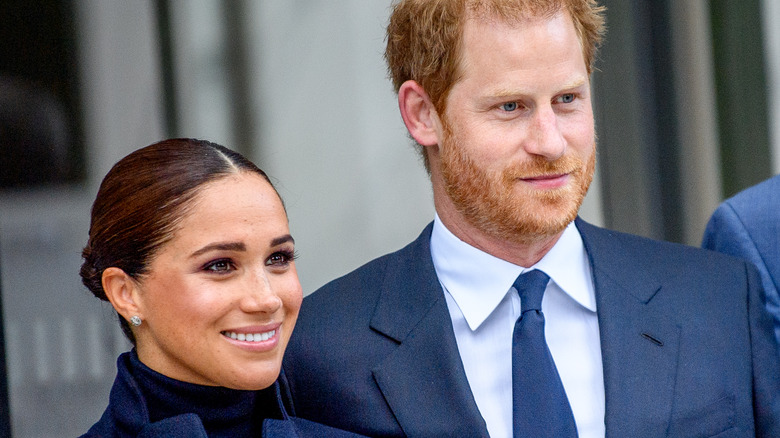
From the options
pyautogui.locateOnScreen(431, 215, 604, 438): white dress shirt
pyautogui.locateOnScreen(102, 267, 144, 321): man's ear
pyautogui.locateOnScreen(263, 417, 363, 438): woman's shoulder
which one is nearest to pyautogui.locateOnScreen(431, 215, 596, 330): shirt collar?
pyautogui.locateOnScreen(431, 215, 604, 438): white dress shirt

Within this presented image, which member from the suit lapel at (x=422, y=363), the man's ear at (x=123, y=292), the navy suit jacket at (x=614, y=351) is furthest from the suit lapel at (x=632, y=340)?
the man's ear at (x=123, y=292)

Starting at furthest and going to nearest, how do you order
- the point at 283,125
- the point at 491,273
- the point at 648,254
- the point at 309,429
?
the point at 283,125, the point at 648,254, the point at 491,273, the point at 309,429

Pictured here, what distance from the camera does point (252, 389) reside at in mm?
2162

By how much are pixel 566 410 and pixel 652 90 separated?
2.15m

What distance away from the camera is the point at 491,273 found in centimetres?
248

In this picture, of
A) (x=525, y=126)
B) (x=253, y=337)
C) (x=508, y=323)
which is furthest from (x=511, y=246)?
(x=253, y=337)

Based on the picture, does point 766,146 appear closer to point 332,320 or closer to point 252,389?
point 332,320

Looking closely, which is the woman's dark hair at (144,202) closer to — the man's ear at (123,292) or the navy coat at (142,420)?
the man's ear at (123,292)

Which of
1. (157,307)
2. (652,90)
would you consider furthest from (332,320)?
(652,90)

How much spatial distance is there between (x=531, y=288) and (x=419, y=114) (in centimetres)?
55

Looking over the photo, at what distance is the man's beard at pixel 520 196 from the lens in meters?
2.37

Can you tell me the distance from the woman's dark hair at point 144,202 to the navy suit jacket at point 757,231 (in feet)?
4.24

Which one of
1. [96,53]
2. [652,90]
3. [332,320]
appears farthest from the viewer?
[652,90]

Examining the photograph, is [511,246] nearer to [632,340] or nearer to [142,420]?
[632,340]
